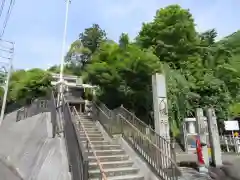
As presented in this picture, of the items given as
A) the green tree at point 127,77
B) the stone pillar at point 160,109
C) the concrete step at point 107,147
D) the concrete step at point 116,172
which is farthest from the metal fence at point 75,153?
the green tree at point 127,77

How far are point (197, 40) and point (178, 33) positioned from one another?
6.21ft

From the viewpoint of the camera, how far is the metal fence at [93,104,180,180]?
5.88 m

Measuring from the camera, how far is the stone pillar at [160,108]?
286 inches

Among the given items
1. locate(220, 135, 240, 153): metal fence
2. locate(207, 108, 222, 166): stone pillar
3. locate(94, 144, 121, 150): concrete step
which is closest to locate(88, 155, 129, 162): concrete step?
locate(94, 144, 121, 150): concrete step

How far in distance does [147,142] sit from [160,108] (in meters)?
1.35

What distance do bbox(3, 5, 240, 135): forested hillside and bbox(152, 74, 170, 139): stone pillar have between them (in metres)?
2.92

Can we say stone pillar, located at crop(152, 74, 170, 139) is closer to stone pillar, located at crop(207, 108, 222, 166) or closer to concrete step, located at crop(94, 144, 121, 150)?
concrete step, located at crop(94, 144, 121, 150)

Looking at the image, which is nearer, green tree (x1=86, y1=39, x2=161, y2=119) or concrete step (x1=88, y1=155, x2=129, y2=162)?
concrete step (x1=88, y1=155, x2=129, y2=162)

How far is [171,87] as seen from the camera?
468 inches

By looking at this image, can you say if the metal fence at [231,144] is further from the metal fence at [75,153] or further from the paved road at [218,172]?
the metal fence at [75,153]

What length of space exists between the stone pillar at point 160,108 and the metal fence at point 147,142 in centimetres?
43

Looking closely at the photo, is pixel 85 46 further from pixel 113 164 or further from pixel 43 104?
pixel 113 164

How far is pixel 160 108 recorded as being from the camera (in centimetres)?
741

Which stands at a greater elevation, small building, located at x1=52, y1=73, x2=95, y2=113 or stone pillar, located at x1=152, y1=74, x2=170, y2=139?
small building, located at x1=52, y1=73, x2=95, y2=113
